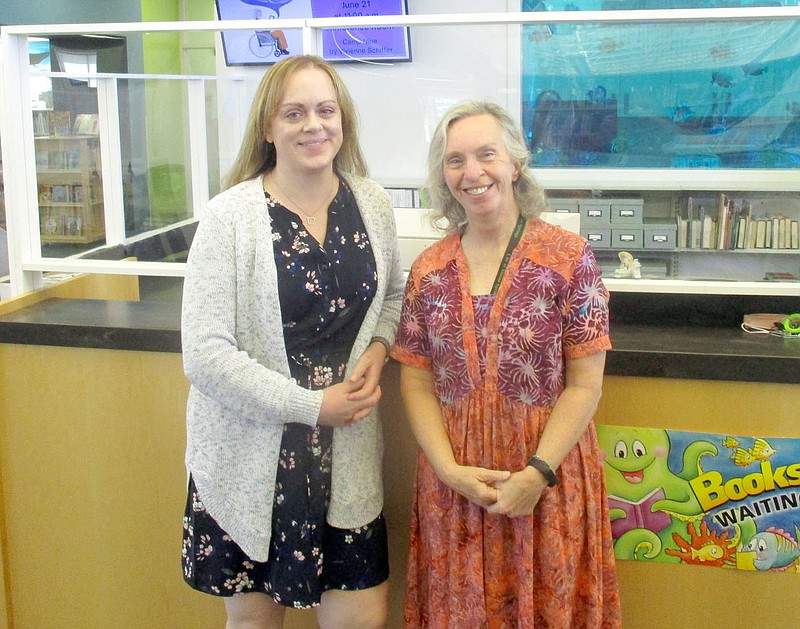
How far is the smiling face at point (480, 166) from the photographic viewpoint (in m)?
1.47

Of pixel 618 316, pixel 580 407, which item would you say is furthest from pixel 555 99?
pixel 580 407

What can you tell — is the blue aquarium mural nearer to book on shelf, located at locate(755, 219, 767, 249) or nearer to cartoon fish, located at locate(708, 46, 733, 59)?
cartoon fish, located at locate(708, 46, 733, 59)

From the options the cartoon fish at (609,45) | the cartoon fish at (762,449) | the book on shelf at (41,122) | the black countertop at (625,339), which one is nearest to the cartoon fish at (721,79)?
the cartoon fish at (609,45)

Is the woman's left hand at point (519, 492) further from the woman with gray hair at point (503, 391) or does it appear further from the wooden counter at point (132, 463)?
the wooden counter at point (132, 463)

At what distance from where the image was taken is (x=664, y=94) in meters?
2.60

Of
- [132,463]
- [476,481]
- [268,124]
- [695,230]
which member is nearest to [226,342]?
[268,124]

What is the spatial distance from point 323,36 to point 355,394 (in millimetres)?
1600

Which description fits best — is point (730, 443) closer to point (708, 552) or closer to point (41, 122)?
point (708, 552)

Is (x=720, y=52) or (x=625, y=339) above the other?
(x=720, y=52)

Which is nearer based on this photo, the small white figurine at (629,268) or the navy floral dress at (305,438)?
the navy floral dress at (305,438)

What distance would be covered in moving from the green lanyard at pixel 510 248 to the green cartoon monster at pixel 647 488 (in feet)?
1.68

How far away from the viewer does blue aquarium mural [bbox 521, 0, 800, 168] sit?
2.21 metres

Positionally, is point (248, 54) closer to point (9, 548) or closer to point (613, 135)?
point (613, 135)

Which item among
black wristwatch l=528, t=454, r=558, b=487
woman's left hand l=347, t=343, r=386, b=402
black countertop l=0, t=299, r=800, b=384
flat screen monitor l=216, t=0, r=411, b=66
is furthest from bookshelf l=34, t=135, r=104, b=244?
black wristwatch l=528, t=454, r=558, b=487
